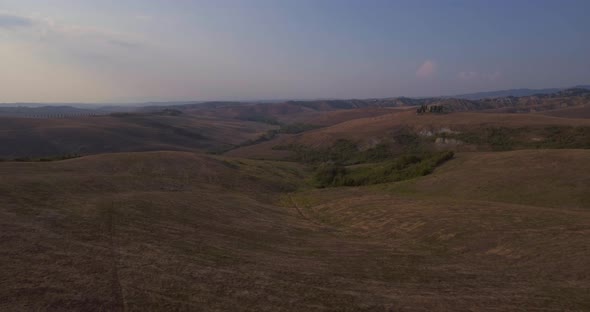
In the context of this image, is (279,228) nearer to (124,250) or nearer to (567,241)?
(124,250)

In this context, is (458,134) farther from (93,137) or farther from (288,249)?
(93,137)

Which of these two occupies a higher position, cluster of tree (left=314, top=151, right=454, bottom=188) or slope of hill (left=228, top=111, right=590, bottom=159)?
slope of hill (left=228, top=111, right=590, bottom=159)

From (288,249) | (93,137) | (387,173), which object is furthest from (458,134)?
(93,137)

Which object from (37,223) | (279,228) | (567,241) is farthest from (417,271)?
(37,223)

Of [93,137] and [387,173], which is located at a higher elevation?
[93,137]

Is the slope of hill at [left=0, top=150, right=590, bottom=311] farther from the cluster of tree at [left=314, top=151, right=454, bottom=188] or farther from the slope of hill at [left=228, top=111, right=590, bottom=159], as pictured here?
the slope of hill at [left=228, top=111, right=590, bottom=159]

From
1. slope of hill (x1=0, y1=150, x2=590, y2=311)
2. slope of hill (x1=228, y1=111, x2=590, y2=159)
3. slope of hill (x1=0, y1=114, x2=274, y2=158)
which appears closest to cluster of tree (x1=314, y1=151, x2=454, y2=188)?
slope of hill (x1=0, y1=150, x2=590, y2=311)

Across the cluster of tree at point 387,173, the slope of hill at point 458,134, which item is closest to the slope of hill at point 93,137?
the slope of hill at point 458,134

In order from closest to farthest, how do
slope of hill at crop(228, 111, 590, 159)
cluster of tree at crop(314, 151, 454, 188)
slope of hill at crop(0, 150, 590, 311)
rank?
slope of hill at crop(0, 150, 590, 311), cluster of tree at crop(314, 151, 454, 188), slope of hill at crop(228, 111, 590, 159)
